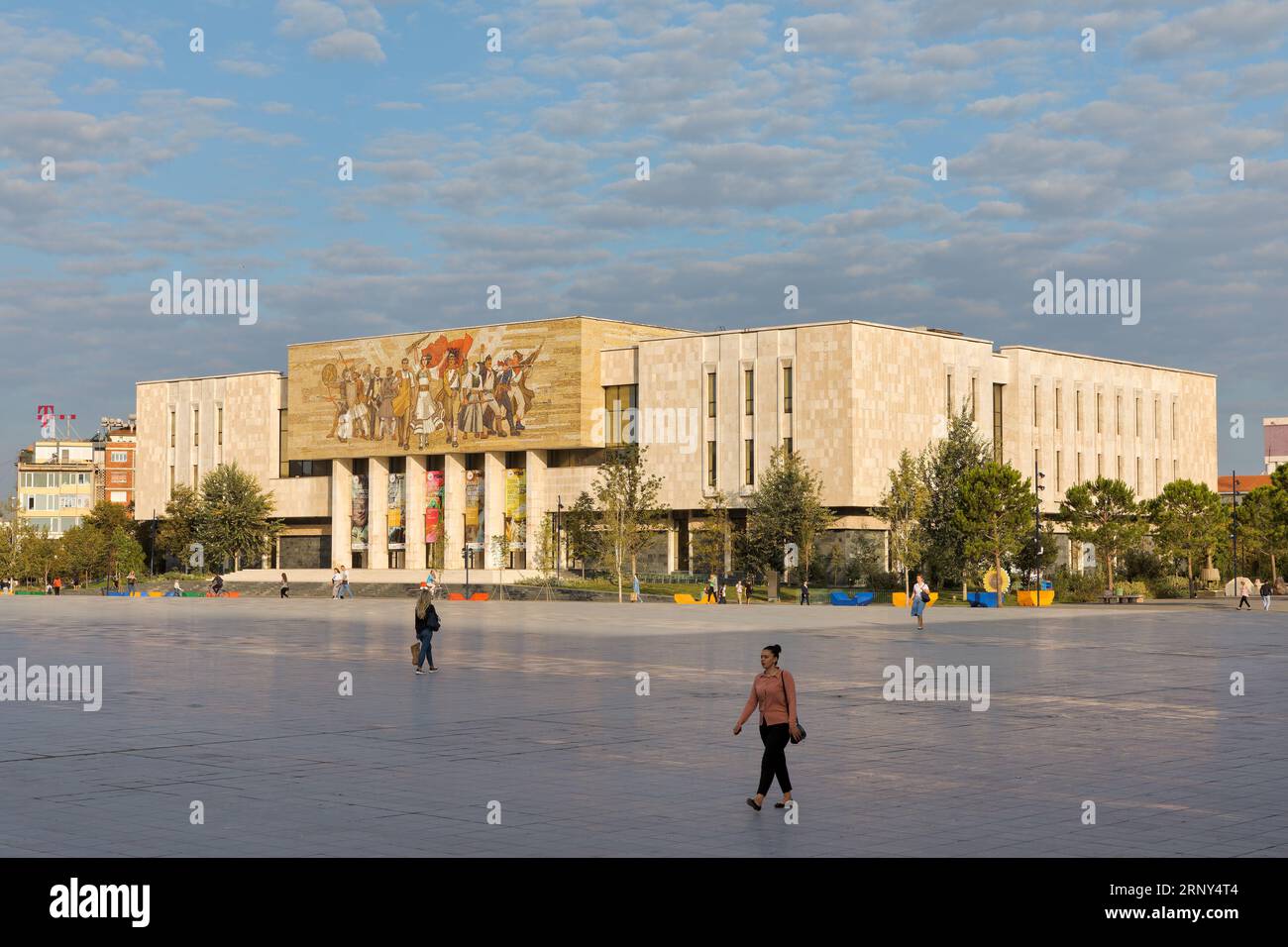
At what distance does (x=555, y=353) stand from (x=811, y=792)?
80657 millimetres

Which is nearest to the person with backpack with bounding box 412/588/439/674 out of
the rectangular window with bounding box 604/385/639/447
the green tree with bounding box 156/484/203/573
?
the rectangular window with bounding box 604/385/639/447

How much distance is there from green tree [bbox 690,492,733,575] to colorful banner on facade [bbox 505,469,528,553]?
46.0 ft

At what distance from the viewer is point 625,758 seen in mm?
14422

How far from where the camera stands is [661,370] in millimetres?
88875

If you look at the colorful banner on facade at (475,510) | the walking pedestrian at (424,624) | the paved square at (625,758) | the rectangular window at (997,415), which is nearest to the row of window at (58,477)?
the colorful banner on facade at (475,510)

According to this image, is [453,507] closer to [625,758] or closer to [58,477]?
[58,477]

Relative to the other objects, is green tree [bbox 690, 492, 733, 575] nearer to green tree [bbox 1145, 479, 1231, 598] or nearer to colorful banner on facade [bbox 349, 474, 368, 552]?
green tree [bbox 1145, 479, 1231, 598]

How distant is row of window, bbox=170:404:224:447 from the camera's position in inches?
4503

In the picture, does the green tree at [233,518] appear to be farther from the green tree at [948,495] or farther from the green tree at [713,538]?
the green tree at [948,495]

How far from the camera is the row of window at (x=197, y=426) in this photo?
375ft

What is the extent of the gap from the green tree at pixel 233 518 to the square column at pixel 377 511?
29.5 ft

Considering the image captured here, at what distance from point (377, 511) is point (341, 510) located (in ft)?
12.1
